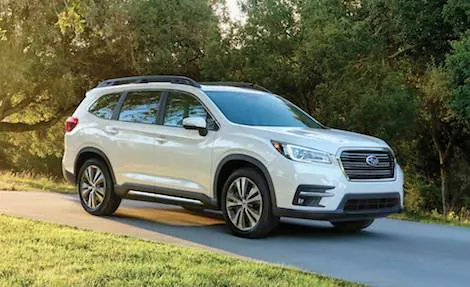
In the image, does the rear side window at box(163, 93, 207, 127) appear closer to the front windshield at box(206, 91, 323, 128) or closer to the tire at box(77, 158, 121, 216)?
the front windshield at box(206, 91, 323, 128)

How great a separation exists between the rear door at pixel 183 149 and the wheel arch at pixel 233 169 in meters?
0.13

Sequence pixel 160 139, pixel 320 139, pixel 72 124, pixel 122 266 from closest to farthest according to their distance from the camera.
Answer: pixel 122 266, pixel 320 139, pixel 160 139, pixel 72 124

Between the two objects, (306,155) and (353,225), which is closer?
(306,155)

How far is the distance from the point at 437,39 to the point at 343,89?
3311mm

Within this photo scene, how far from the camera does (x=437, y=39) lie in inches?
831

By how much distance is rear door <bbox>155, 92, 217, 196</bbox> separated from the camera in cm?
871

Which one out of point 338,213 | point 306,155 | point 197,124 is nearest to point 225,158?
point 197,124

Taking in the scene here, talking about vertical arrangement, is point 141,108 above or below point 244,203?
above

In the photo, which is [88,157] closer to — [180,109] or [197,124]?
[180,109]

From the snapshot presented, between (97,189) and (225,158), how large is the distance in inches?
101

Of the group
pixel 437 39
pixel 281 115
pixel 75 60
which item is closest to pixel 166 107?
pixel 281 115

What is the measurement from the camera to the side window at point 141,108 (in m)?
9.52

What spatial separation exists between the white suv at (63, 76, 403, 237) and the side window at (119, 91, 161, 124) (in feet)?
0.06

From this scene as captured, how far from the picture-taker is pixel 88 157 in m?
10.3
